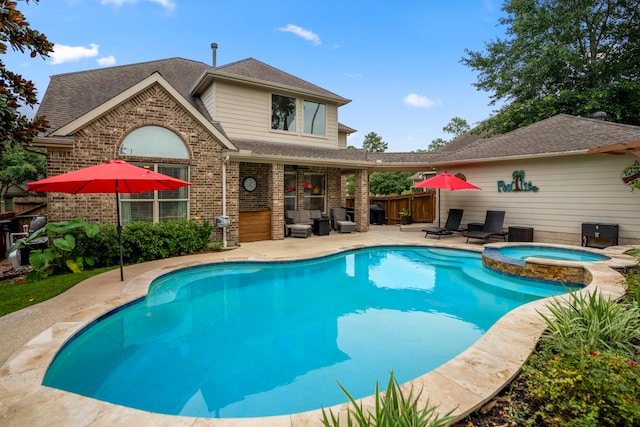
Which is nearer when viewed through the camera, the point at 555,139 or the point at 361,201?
the point at 555,139

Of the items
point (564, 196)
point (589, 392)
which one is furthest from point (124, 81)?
point (564, 196)

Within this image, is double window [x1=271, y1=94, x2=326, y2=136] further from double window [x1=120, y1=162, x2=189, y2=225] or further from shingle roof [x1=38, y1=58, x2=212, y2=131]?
double window [x1=120, y1=162, x2=189, y2=225]

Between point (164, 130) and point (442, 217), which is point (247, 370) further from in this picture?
point (442, 217)

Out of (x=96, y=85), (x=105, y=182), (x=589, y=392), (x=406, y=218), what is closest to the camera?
(x=589, y=392)

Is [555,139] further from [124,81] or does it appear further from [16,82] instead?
[124,81]

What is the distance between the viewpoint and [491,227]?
1204 centimetres

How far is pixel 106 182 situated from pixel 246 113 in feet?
22.8

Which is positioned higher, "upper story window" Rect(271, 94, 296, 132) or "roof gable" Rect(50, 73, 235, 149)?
"upper story window" Rect(271, 94, 296, 132)

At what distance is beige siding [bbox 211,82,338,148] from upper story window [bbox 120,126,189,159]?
281 centimetres

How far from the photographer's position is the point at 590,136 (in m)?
10.8

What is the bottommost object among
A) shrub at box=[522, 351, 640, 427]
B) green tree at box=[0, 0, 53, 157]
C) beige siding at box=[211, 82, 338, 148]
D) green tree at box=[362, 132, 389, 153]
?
shrub at box=[522, 351, 640, 427]

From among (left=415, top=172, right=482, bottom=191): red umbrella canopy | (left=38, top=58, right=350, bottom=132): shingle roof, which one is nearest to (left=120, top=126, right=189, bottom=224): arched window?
(left=38, top=58, right=350, bottom=132): shingle roof

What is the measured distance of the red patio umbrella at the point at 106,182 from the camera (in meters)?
5.97

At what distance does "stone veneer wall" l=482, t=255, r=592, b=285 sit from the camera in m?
7.04
